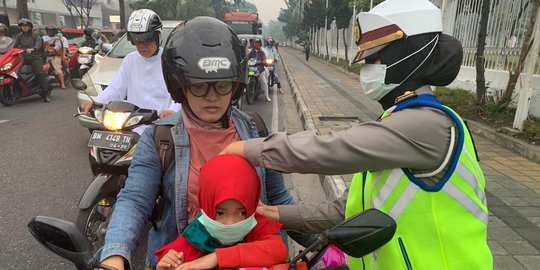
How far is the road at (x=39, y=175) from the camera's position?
3.17 metres

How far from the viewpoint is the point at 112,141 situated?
2.83 metres

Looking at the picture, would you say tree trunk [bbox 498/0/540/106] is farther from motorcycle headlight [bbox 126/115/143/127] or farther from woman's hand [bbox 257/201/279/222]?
woman's hand [bbox 257/201/279/222]

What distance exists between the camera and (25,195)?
163 inches

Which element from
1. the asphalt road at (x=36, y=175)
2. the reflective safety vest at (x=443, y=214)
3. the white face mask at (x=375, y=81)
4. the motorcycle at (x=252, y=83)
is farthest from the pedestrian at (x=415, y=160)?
the motorcycle at (x=252, y=83)

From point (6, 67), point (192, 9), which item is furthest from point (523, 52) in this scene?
point (192, 9)

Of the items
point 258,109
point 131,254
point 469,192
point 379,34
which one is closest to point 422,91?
point 379,34

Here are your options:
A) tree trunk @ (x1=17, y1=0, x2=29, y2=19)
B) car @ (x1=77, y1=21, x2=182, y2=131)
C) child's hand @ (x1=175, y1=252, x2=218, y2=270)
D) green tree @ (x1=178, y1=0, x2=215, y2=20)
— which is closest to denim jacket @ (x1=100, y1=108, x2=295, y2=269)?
child's hand @ (x1=175, y1=252, x2=218, y2=270)

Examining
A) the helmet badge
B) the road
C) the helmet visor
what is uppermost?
the helmet visor

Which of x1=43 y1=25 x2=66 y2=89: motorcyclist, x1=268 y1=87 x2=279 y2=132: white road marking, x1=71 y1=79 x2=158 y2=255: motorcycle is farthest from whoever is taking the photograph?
x1=43 y1=25 x2=66 y2=89: motorcyclist

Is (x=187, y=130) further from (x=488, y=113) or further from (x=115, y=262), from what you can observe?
(x=488, y=113)

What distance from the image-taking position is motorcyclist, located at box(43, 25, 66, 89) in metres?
11.4

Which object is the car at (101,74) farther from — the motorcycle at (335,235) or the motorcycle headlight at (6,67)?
the motorcycle at (335,235)

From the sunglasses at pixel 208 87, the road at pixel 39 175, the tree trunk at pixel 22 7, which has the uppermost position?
the tree trunk at pixel 22 7

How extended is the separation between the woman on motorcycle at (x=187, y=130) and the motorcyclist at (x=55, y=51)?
11.6 m
